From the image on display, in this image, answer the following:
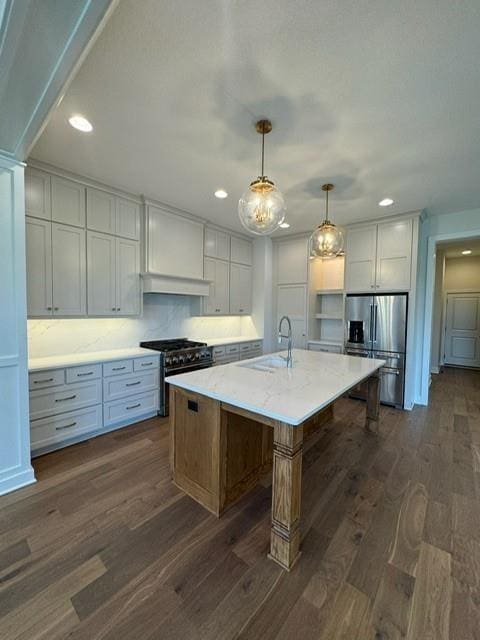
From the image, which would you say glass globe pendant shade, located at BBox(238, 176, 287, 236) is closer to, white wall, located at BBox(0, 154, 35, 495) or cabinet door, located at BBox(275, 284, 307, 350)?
white wall, located at BBox(0, 154, 35, 495)

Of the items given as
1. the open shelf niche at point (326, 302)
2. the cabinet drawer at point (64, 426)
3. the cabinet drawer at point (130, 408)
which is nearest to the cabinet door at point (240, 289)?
the open shelf niche at point (326, 302)

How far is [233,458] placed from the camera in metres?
1.96

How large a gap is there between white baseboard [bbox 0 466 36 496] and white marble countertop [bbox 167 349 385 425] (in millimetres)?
1425

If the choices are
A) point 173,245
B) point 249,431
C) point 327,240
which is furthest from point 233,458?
point 173,245

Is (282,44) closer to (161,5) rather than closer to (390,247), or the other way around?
(161,5)

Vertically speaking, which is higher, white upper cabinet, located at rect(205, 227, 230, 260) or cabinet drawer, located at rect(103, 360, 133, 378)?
white upper cabinet, located at rect(205, 227, 230, 260)

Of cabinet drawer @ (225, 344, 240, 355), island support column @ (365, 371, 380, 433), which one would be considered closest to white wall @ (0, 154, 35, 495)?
cabinet drawer @ (225, 344, 240, 355)

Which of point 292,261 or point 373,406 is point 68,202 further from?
point 373,406

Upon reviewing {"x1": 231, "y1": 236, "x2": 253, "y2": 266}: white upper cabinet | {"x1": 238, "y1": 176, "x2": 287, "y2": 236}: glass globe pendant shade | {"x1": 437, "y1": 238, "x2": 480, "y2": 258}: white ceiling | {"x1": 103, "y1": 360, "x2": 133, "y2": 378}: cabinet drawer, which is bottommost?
{"x1": 103, "y1": 360, "x2": 133, "y2": 378}: cabinet drawer

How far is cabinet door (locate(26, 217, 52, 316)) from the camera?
2.66 metres

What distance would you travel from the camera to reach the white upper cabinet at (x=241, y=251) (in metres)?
4.94

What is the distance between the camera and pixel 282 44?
1400 mm

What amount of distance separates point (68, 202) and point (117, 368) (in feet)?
6.16

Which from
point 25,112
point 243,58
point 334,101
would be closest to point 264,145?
point 334,101
